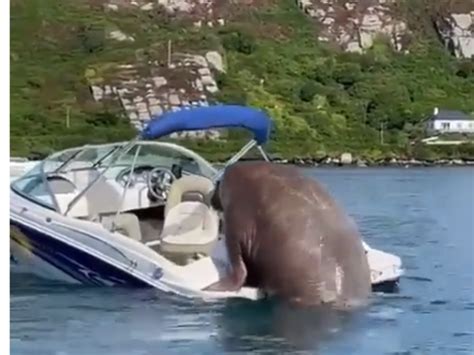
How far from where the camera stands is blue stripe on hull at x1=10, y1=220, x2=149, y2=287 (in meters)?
2.86

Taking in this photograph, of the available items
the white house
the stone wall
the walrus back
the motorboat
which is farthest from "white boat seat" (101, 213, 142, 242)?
the white house

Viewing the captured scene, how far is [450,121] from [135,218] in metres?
6.76

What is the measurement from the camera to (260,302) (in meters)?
2.57

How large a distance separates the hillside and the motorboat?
137 inches

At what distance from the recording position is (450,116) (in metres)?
9.53

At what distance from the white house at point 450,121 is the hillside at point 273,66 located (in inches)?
3.6

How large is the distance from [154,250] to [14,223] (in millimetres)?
352

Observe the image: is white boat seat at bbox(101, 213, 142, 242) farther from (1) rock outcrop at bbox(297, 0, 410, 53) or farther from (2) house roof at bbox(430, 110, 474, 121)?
(2) house roof at bbox(430, 110, 474, 121)

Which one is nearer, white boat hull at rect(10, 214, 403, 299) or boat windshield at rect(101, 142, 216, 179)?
white boat hull at rect(10, 214, 403, 299)

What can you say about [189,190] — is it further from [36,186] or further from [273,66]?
[273,66]

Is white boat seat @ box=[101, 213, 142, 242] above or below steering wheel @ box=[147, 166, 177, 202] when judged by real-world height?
below

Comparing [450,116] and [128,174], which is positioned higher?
[128,174]

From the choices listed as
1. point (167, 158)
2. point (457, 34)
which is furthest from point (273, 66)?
point (167, 158)

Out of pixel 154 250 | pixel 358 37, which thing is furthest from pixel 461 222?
pixel 358 37
